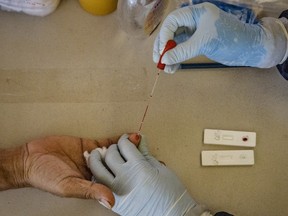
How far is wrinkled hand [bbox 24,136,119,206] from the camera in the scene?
0.93 meters

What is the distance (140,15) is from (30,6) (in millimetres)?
310

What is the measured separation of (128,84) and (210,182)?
0.35 meters

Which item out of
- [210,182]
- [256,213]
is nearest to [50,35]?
[210,182]

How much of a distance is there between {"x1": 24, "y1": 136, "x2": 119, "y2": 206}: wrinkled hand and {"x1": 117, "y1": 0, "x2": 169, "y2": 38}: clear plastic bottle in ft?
1.09

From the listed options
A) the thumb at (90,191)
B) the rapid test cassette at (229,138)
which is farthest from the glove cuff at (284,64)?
the thumb at (90,191)

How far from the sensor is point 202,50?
102cm

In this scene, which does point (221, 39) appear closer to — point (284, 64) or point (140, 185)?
point (284, 64)

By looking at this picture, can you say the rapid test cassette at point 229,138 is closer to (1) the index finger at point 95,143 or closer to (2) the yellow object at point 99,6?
(1) the index finger at point 95,143

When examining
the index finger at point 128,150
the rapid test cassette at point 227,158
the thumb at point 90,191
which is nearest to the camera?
Answer: the thumb at point 90,191

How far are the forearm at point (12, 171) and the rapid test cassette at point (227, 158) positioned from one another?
472mm

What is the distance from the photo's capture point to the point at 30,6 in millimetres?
1161

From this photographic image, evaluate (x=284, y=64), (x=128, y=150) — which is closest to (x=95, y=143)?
(x=128, y=150)

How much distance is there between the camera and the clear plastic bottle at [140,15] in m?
1.16

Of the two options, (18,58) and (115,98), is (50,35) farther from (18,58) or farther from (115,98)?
(115,98)
